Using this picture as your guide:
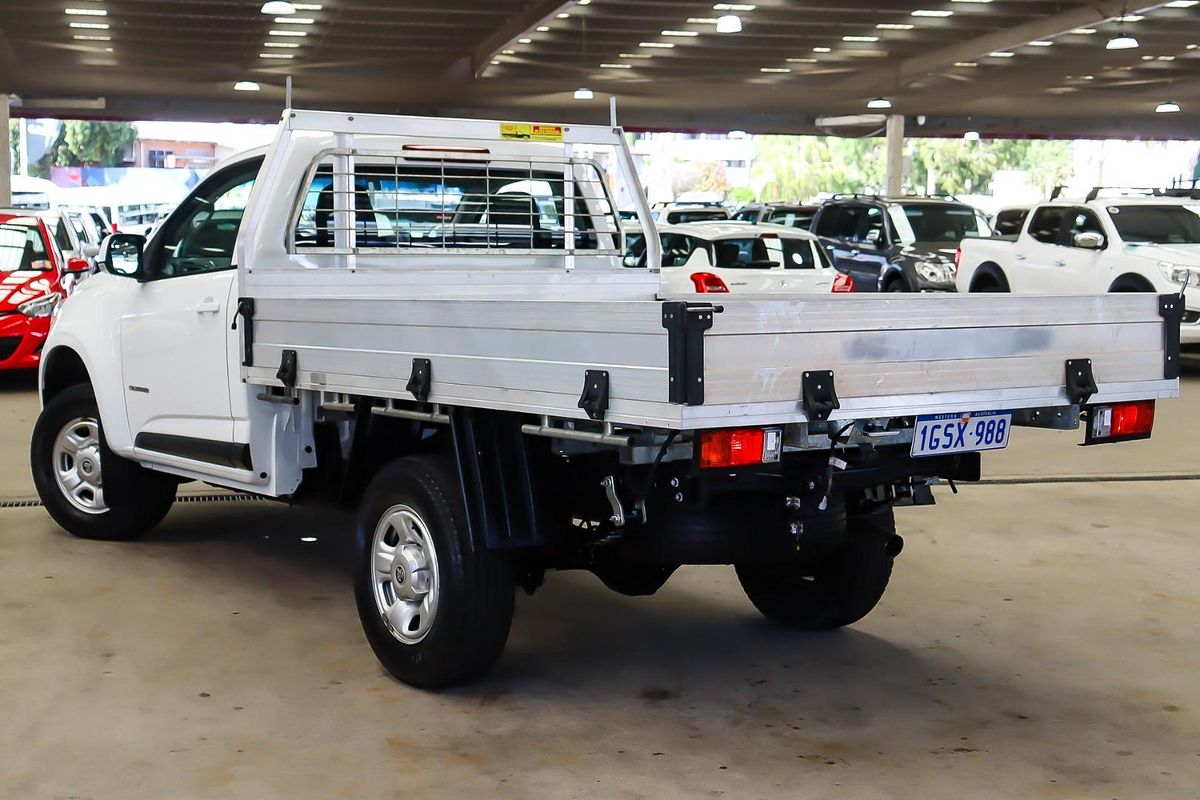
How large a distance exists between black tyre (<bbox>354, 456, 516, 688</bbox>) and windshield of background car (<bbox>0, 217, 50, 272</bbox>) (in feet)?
32.8

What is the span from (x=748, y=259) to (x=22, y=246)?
7091 mm

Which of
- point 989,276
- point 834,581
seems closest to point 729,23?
point 989,276

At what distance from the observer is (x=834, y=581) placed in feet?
18.4

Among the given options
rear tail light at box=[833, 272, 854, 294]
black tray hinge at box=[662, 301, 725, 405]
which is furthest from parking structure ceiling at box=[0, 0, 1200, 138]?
black tray hinge at box=[662, 301, 725, 405]

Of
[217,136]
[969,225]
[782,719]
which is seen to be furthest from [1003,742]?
[217,136]

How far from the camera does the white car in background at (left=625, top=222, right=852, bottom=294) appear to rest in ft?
48.4

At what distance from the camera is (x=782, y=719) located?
468 cm

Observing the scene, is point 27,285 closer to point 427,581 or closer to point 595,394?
point 427,581

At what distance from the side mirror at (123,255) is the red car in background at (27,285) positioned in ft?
22.3

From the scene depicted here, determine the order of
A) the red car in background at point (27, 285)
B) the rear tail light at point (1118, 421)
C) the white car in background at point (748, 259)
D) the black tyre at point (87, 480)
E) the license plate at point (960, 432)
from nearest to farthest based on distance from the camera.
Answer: the license plate at point (960, 432), the rear tail light at point (1118, 421), the black tyre at point (87, 480), the red car in background at point (27, 285), the white car in background at point (748, 259)

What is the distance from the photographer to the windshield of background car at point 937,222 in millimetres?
19375

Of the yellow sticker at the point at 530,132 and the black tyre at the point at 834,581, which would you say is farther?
the yellow sticker at the point at 530,132

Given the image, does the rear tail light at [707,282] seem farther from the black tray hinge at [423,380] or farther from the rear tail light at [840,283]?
the black tray hinge at [423,380]

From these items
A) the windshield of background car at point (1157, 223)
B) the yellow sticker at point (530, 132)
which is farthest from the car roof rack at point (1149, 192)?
the yellow sticker at point (530, 132)
